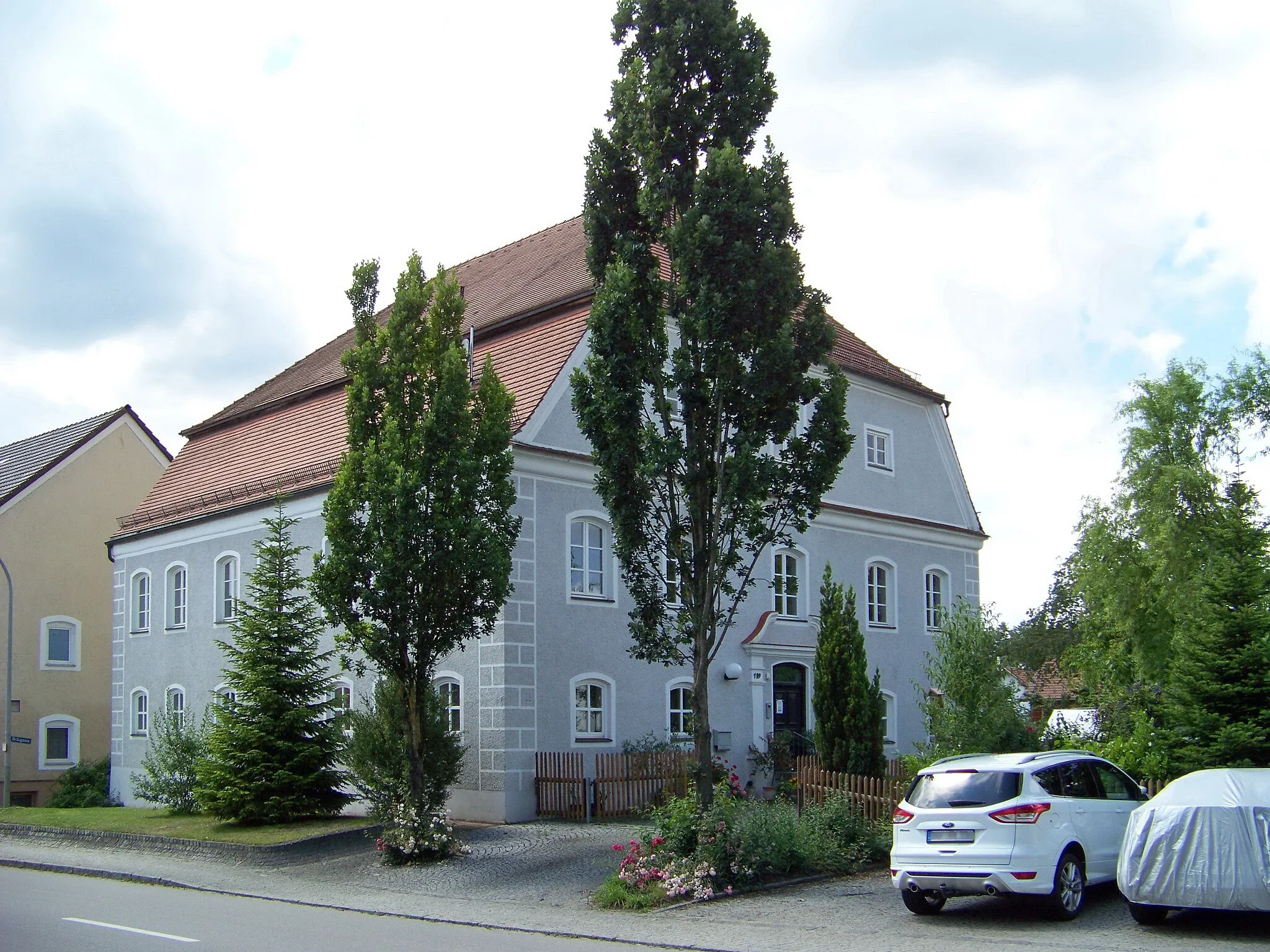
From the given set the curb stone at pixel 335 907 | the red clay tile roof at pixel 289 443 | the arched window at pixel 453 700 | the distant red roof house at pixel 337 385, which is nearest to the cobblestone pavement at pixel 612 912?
the curb stone at pixel 335 907

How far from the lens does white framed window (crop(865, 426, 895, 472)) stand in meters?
27.6

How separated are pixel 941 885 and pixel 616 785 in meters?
8.79

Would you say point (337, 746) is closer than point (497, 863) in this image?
No

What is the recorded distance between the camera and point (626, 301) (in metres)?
14.8

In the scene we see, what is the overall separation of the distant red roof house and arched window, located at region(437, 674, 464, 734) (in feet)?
14.3

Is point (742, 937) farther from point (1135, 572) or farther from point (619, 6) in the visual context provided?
point (1135, 572)

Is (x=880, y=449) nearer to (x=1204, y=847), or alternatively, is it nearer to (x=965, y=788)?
(x=965, y=788)

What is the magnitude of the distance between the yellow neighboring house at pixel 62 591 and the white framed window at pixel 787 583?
1857cm

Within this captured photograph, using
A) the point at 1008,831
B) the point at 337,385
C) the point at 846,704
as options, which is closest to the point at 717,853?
the point at 1008,831

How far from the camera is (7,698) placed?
31141 millimetres

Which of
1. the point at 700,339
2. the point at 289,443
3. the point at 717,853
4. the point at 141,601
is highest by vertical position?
the point at 289,443

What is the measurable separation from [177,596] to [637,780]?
43.1 feet

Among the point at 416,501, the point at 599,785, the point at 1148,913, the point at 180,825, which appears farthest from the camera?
the point at 180,825

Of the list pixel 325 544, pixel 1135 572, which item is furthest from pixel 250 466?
pixel 1135 572
